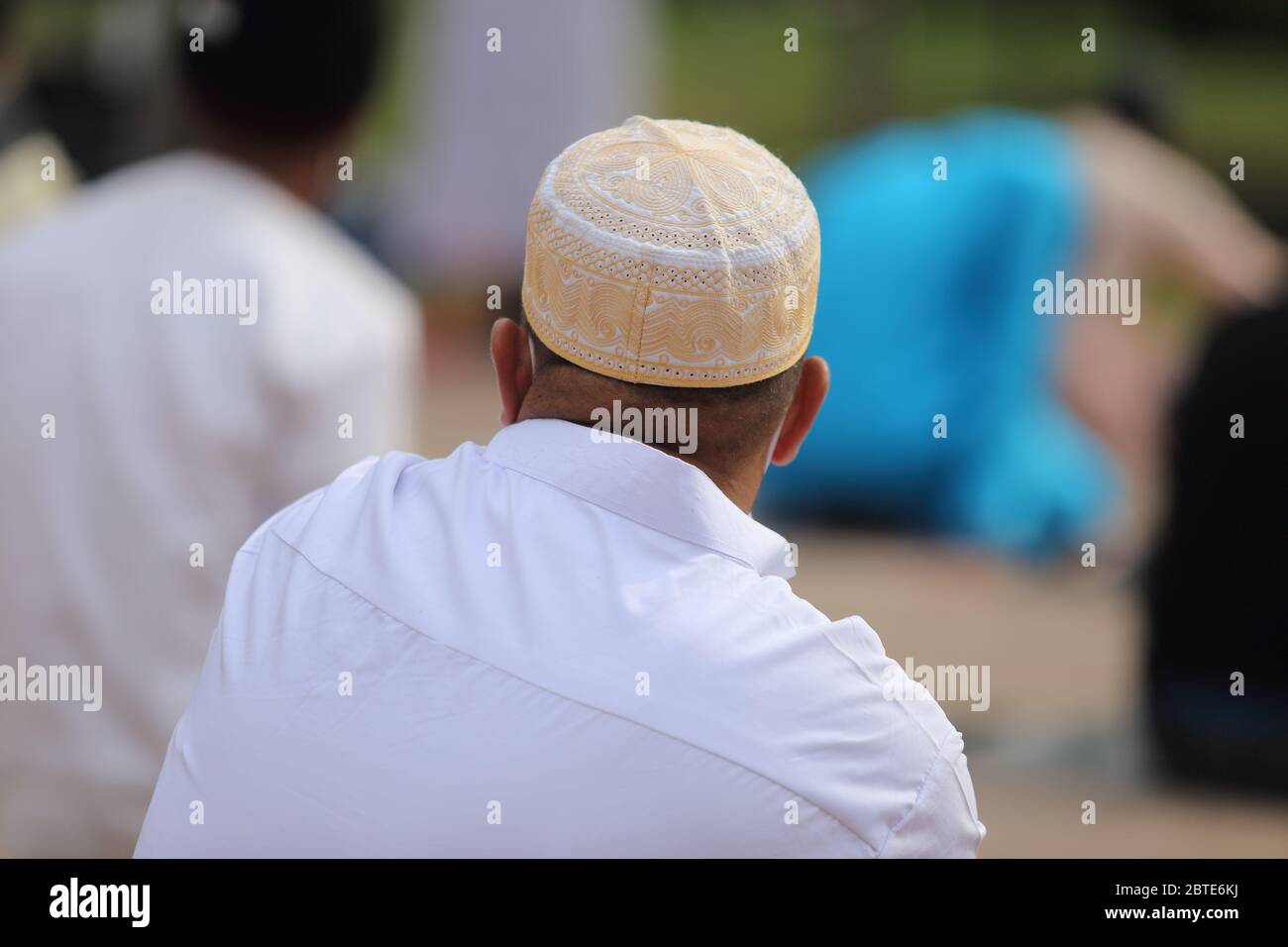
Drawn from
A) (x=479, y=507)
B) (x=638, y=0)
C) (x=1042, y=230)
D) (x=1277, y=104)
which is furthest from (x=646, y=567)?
(x=1277, y=104)

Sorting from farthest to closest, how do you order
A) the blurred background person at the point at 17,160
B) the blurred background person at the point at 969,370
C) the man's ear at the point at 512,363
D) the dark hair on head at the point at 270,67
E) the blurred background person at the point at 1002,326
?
the blurred background person at the point at 1002,326 < the blurred background person at the point at 969,370 < the blurred background person at the point at 17,160 < the dark hair on head at the point at 270,67 < the man's ear at the point at 512,363

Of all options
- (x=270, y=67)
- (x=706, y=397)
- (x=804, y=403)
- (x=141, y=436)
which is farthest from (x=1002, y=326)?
(x=706, y=397)

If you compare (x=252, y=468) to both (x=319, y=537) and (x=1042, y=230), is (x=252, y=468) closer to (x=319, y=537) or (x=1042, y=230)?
(x=319, y=537)

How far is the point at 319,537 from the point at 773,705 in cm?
42

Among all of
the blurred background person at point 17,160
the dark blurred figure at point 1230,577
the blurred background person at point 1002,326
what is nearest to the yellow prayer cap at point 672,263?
the blurred background person at point 17,160

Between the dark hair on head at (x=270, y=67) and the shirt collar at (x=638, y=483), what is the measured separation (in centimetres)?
129

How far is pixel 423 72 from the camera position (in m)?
10.4

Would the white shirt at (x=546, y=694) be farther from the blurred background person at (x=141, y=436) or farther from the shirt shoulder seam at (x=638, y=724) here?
the blurred background person at (x=141, y=436)

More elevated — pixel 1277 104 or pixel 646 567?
pixel 646 567

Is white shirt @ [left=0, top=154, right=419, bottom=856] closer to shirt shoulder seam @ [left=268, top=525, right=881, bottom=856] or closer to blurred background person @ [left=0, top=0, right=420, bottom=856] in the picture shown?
blurred background person @ [left=0, top=0, right=420, bottom=856]

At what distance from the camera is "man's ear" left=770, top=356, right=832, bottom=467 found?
5.57 feet

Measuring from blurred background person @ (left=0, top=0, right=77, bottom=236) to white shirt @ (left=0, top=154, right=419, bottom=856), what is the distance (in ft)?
2.71

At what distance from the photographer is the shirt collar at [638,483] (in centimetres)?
150
